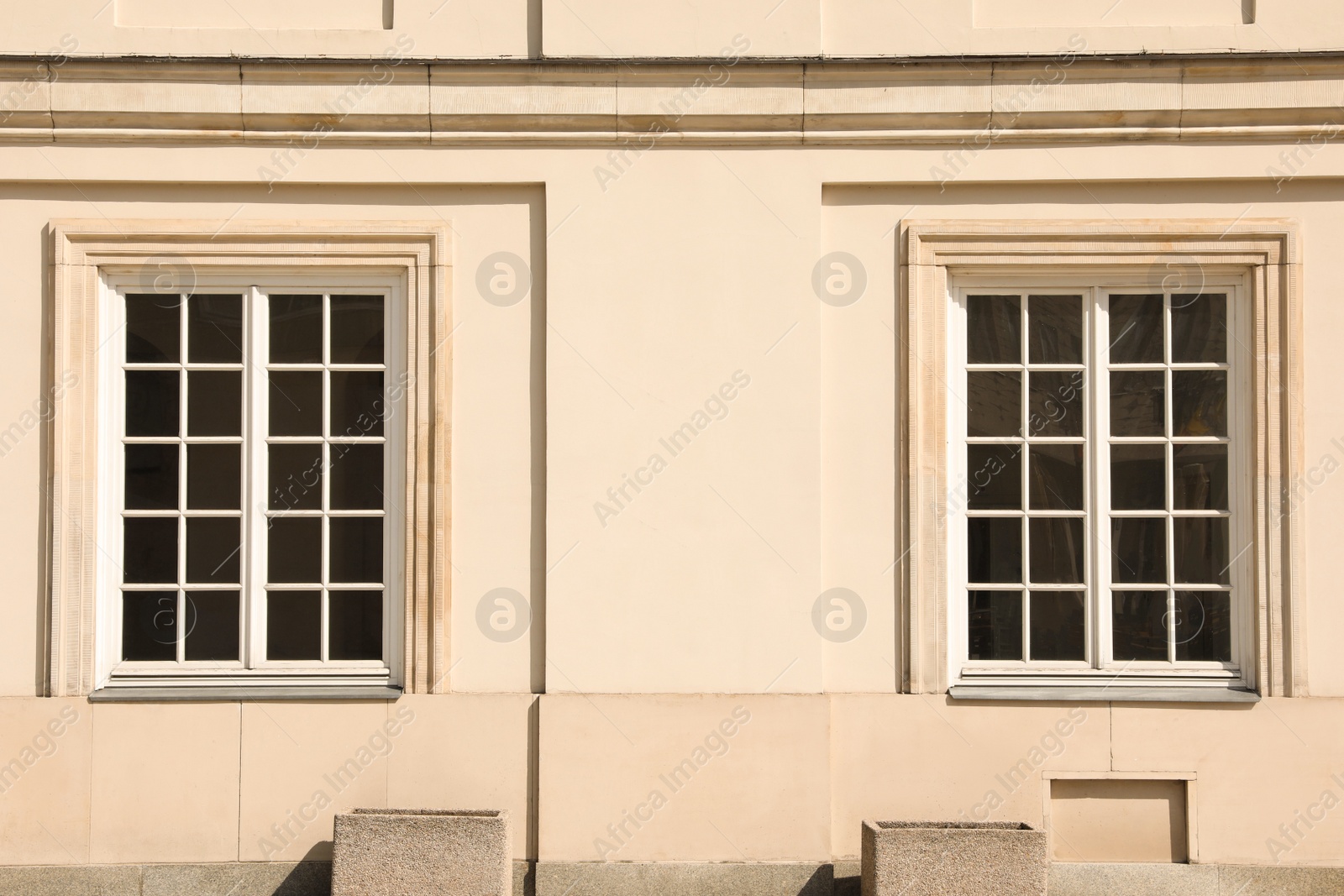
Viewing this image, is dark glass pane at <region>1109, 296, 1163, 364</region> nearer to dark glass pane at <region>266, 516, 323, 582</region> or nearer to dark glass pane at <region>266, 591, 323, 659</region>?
dark glass pane at <region>266, 516, 323, 582</region>

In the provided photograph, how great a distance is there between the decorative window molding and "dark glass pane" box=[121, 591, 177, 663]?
0.17m

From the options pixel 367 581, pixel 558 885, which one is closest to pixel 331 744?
pixel 367 581

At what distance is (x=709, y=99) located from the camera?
6.14m

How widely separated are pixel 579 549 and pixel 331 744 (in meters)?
1.82

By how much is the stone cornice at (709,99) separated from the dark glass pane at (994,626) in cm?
270

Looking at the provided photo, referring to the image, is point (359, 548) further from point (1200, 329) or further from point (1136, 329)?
point (1200, 329)

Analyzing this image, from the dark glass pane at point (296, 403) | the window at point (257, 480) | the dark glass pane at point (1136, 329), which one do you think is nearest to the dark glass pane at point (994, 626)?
the dark glass pane at point (1136, 329)

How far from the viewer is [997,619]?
636cm

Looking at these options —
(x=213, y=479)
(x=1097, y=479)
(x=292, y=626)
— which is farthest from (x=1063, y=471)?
(x=213, y=479)

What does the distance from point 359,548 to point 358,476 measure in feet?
1.41

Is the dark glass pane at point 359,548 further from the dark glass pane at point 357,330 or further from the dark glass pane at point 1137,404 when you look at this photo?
the dark glass pane at point 1137,404

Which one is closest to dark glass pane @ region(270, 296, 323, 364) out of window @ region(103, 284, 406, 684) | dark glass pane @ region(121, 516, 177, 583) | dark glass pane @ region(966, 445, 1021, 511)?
window @ region(103, 284, 406, 684)

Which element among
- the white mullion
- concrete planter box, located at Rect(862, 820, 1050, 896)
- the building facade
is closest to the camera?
concrete planter box, located at Rect(862, 820, 1050, 896)

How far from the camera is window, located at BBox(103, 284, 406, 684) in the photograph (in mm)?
6297
